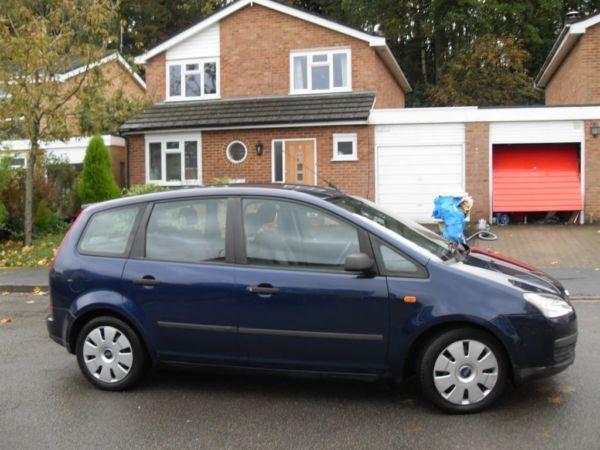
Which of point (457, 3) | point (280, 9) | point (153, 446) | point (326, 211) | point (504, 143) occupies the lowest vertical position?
point (153, 446)

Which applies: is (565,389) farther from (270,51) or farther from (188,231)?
(270,51)

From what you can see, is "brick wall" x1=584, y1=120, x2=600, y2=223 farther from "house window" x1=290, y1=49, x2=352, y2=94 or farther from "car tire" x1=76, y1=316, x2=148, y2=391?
"car tire" x1=76, y1=316, x2=148, y2=391

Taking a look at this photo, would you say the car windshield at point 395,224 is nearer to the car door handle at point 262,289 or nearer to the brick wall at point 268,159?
the car door handle at point 262,289

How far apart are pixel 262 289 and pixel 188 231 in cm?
83

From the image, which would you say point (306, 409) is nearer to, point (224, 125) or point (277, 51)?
point (224, 125)

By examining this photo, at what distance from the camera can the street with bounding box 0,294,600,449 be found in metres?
4.16

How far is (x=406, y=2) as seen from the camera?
3300 centimetres

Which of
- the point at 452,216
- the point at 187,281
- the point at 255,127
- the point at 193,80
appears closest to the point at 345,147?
the point at 255,127

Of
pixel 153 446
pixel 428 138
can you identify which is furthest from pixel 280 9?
pixel 153 446

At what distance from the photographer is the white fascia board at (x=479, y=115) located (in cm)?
1715

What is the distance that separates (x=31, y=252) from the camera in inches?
571

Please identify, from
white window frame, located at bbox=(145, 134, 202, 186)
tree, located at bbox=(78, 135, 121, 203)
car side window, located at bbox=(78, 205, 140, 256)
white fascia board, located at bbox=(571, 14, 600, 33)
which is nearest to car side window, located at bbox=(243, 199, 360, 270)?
car side window, located at bbox=(78, 205, 140, 256)

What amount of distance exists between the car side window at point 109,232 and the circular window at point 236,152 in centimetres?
1438

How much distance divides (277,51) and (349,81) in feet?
8.48
